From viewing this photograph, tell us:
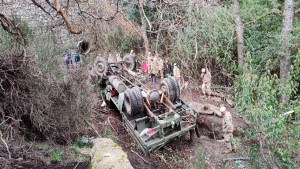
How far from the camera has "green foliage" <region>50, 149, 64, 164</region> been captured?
601 centimetres

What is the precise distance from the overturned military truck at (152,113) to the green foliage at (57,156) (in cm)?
245

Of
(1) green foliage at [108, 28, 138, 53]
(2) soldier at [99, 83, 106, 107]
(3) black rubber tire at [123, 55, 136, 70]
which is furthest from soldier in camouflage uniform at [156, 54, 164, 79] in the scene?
(1) green foliage at [108, 28, 138, 53]

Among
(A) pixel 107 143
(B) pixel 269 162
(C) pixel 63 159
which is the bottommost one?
(B) pixel 269 162

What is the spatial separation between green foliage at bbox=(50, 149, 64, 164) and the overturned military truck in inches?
96.5

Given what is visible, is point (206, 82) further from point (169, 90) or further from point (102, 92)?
point (102, 92)

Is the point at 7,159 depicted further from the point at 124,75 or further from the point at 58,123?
the point at 124,75

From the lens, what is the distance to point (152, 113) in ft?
29.2

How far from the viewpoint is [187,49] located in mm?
12773

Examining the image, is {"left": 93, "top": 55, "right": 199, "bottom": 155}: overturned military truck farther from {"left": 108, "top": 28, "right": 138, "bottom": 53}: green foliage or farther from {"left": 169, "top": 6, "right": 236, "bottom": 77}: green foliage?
{"left": 108, "top": 28, "right": 138, "bottom": 53}: green foliage

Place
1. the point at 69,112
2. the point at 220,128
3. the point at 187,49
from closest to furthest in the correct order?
the point at 69,112
the point at 220,128
the point at 187,49

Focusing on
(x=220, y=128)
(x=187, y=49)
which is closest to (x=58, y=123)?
(x=220, y=128)

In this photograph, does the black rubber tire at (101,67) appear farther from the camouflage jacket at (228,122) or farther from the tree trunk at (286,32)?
the tree trunk at (286,32)

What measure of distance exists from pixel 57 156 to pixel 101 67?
560 cm

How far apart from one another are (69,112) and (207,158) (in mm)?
4245
